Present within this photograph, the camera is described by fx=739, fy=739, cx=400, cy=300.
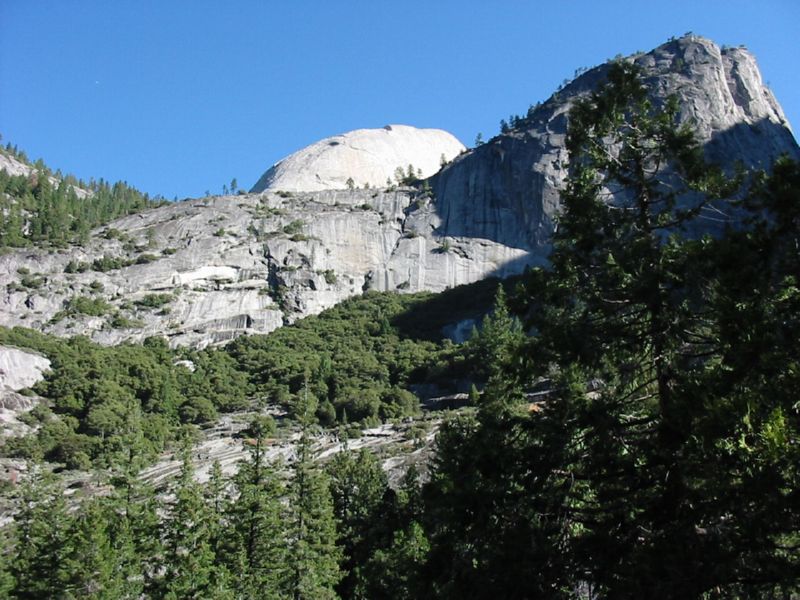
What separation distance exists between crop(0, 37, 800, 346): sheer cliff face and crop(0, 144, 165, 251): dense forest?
22.2 feet

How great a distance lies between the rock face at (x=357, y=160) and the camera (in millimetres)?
146750

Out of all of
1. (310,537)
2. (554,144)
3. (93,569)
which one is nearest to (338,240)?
(554,144)

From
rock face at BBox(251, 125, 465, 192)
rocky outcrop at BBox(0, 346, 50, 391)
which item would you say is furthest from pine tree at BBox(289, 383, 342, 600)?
rock face at BBox(251, 125, 465, 192)

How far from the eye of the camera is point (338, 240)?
104m

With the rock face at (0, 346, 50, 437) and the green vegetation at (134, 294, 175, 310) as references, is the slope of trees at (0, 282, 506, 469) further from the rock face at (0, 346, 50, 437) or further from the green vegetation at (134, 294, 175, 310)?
the green vegetation at (134, 294, 175, 310)

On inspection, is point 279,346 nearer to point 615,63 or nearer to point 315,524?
point 315,524

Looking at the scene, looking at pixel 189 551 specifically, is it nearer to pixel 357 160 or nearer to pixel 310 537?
pixel 310 537

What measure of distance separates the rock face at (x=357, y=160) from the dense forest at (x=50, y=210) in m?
27.1

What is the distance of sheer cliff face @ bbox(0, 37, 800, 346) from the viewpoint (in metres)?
90.6

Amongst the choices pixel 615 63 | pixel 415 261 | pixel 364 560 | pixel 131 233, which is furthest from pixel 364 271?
pixel 615 63

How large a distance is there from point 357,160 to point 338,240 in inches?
2171

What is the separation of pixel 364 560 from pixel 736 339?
28.0 m

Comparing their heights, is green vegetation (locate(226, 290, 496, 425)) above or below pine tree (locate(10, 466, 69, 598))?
above

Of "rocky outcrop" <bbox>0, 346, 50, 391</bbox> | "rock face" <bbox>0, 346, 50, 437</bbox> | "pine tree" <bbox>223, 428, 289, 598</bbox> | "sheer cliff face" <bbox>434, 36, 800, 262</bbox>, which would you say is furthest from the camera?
"sheer cliff face" <bbox>434, 36, 800, 262</bbox>
